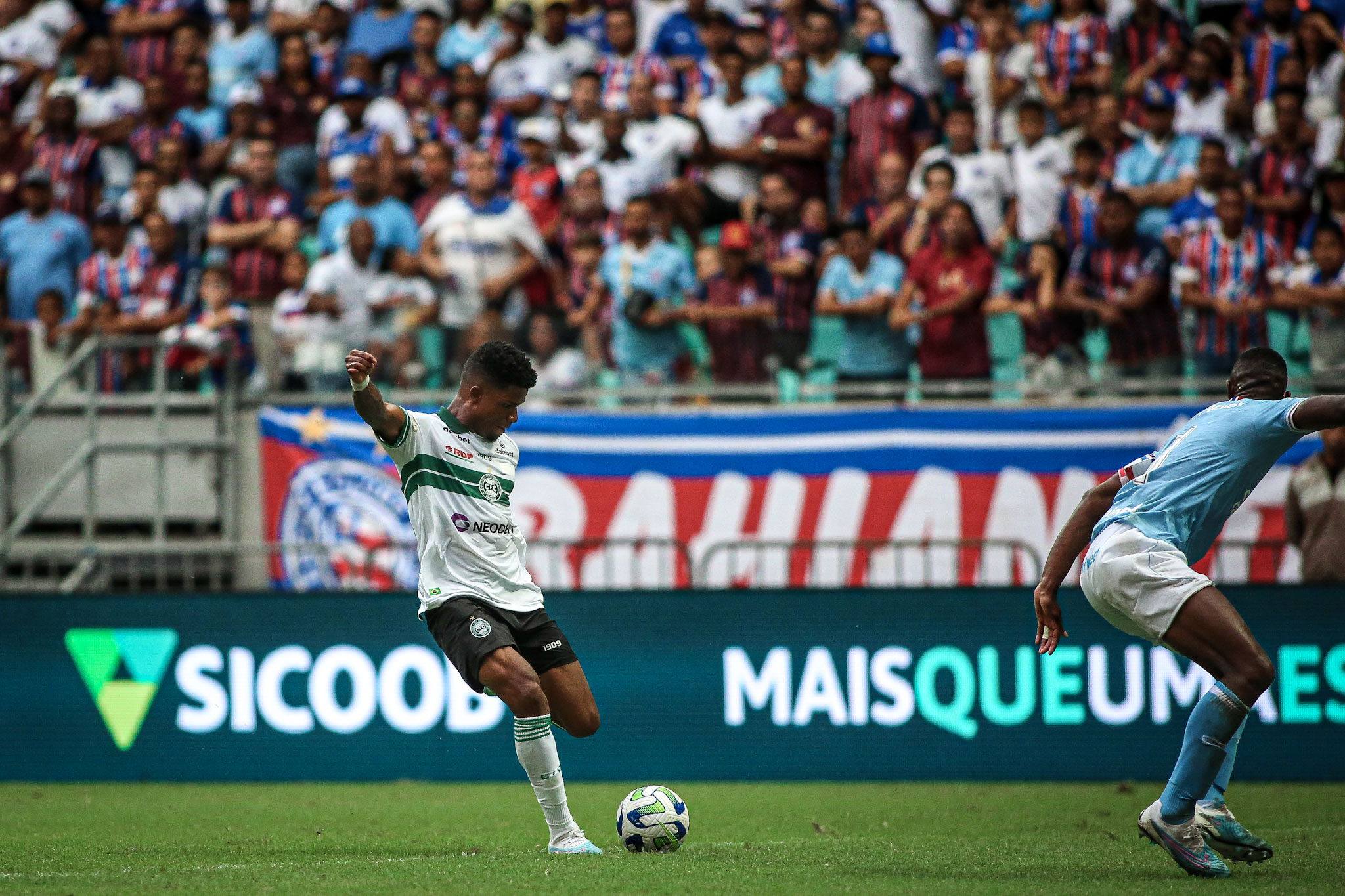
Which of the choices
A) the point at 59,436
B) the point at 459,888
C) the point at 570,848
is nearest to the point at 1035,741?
the point at 570,848

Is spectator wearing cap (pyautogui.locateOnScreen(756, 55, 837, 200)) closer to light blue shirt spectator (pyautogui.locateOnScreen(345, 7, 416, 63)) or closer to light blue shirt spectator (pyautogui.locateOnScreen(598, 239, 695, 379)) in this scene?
light blue shirt spectator (pyautogui.locateOnScreen(598, 239, 695, 379))

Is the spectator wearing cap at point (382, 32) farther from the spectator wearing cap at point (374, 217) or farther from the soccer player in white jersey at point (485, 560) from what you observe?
the soccer player in white jersey at point (485, 560)

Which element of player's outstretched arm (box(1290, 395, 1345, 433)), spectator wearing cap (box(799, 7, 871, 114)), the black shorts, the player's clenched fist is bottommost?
the black shorts

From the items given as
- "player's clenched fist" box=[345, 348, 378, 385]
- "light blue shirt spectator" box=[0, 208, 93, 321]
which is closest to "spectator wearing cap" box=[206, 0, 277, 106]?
"light blue shirt spectator" box=[0, 208, 93, 321]

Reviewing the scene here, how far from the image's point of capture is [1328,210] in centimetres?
1311

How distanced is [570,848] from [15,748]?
6.46 m

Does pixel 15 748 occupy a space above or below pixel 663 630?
below

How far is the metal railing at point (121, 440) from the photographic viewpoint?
1329cm

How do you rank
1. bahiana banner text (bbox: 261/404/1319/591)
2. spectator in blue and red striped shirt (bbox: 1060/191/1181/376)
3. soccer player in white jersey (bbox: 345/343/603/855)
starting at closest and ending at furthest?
soccer player in white jersey (bbox: 345/343/603/855)
bahiana banner text (bbox: 261/404/1319/591)
spectator in blue and red striped shirt (bbox: 1060/191/1181/376)

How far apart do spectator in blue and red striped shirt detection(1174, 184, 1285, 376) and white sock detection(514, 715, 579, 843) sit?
6.99m

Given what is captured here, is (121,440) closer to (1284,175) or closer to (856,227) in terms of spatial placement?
(856,227)

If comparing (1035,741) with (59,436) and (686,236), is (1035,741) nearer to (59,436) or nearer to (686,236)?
(686,236)

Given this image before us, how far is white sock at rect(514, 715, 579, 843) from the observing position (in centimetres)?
724

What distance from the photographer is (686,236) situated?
47.8 feet
